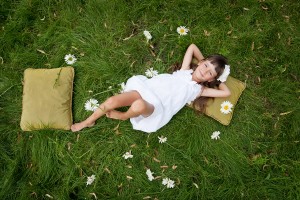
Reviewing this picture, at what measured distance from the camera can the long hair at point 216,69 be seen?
355cm

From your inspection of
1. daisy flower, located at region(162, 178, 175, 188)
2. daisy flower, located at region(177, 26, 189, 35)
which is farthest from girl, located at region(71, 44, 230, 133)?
daisy flower, located at region(162, 178, 175, 188)

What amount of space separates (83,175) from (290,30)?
3132 millimetres

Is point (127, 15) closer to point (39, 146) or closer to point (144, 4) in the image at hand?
point (144, 4)

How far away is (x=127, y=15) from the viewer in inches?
160

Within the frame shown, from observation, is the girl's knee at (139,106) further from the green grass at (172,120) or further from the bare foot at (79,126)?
the bare foot at (79,126)

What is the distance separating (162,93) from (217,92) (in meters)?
0.63

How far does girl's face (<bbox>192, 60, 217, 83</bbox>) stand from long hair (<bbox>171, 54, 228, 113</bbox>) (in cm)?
4

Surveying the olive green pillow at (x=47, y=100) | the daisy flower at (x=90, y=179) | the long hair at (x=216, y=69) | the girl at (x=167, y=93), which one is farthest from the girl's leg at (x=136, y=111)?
the daisy flower at (x=90, y=179)

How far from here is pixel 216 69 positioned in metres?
3.54

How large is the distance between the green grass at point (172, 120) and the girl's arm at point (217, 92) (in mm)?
309

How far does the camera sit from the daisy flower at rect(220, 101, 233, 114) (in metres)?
3.76

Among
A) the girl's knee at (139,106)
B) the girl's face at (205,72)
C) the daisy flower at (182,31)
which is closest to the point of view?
the girl's knee at (139,106)

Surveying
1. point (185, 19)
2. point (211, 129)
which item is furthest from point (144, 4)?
point (211, 129)

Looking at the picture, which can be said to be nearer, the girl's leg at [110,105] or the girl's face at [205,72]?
the girl's leg at [110,105]
